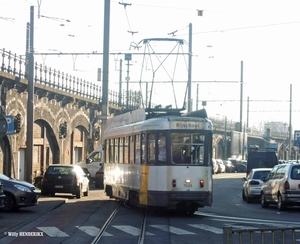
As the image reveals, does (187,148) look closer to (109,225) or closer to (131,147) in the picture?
(131,147)

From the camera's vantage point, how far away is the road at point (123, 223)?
1498 centimetres

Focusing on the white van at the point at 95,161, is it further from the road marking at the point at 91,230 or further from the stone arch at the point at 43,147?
the road marking at the point at 91,230

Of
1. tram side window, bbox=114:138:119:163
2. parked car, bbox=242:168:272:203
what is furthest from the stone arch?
tram side window, bbox=114:138:119:163

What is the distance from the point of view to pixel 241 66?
250 feet

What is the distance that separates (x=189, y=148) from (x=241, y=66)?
5698 cm

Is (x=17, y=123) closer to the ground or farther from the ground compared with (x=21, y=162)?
farther from the ground

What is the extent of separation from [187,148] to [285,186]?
484 cm

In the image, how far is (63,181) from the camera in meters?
29.6

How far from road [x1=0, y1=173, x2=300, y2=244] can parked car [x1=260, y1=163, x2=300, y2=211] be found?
434 millimetres

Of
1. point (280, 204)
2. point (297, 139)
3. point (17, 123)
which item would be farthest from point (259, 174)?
point (17, 123)

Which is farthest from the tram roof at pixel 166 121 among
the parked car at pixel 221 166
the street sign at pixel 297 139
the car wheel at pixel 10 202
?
the parked car at pixel 221 166

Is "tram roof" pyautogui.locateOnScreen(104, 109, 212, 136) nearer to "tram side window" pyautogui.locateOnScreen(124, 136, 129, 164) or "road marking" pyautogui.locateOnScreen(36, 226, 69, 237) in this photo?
"tram side window" pyautogui.locateOnScreen(124, 136, 129, 164)

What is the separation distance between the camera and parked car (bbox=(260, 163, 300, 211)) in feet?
76.5

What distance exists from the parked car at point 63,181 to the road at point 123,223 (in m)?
4.05
